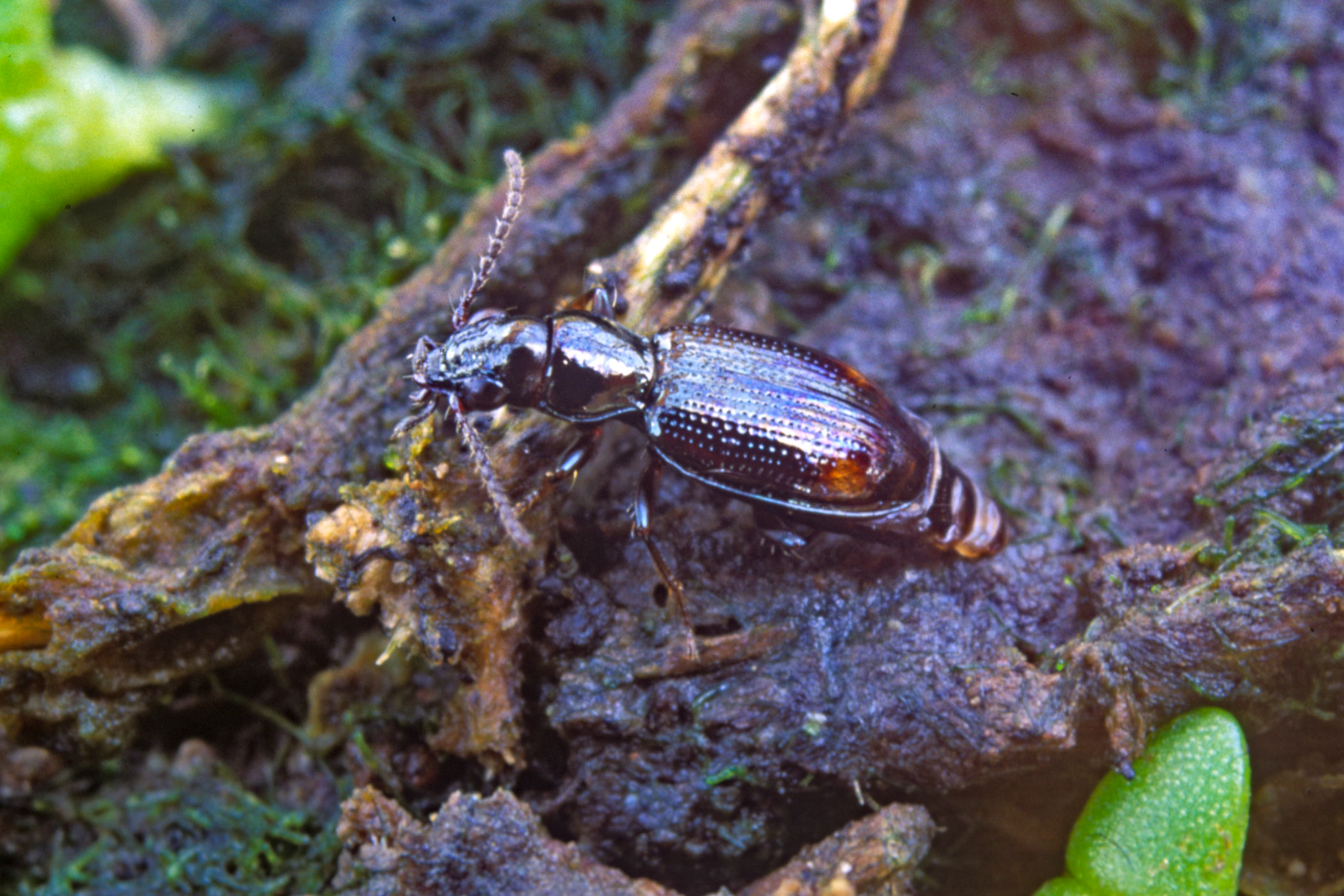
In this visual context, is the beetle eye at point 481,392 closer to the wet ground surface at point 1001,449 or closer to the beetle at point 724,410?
the beetle at point 724,410

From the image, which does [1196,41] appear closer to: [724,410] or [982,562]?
[982,562]

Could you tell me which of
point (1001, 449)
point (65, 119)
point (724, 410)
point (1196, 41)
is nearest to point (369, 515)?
point (724, 410)

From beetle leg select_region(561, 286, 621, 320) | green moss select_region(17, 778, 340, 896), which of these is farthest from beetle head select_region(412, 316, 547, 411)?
green moss select_region(17, 778, 340, 896)

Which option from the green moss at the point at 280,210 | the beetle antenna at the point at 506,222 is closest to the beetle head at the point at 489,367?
Result: the beetle antenna at the point at 506,222

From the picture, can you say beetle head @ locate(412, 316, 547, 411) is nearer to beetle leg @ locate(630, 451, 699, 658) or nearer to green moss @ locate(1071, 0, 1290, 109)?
beetle leg @ locate(630, 451, 699, 658)

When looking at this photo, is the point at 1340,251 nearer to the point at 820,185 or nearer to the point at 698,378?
the point at 820,185

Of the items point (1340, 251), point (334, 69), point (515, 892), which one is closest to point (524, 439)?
point (515, 892)
